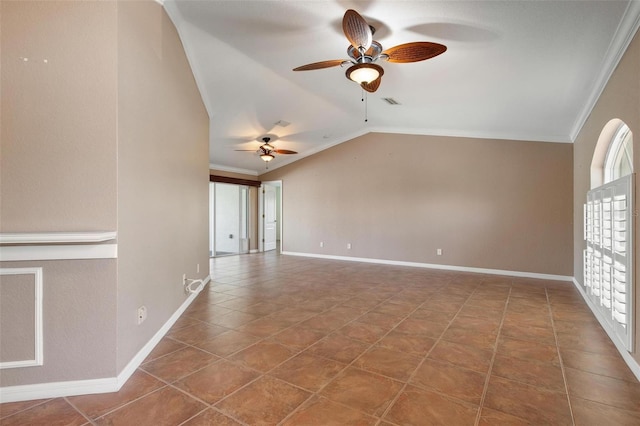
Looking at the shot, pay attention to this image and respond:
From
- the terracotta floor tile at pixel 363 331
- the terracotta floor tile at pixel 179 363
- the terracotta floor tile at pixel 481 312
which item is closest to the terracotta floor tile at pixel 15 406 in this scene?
the terracotta floor tile at pixel 179 363

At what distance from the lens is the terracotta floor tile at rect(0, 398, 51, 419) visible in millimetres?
1661

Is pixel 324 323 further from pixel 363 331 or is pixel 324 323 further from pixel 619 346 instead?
pixel 619 346

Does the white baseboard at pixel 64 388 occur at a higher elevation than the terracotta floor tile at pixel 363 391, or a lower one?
higher

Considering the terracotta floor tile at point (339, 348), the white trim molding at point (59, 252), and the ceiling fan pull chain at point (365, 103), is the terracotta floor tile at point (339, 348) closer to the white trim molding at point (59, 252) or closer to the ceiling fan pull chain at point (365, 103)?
the white trim molding at point (59, 252)

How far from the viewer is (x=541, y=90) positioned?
12.1 ft

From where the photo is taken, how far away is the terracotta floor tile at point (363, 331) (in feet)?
9.04

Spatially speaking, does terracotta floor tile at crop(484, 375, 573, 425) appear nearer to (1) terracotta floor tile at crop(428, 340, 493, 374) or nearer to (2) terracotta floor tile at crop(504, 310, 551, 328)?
(1) terracotta floor tile at crop(428, 340, 493, 374)

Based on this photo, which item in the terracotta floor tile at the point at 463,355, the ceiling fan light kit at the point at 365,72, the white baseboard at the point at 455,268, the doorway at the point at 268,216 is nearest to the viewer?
the terracotta floor tile at the point at 463,355

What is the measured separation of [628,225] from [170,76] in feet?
13.4

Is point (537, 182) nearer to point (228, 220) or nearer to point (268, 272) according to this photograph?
point (268, 272)

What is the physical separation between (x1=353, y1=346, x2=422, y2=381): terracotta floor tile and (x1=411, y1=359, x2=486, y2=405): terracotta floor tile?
2.8 inches

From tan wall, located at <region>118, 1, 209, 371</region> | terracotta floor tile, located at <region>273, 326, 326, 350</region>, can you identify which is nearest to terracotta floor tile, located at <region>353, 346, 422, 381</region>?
terracotta floor tile, located at <region>273, 326, 326, 350</region>

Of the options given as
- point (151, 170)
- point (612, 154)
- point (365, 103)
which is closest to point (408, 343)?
point (151, 170)

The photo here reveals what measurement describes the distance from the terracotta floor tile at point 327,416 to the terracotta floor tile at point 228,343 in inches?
37.3
